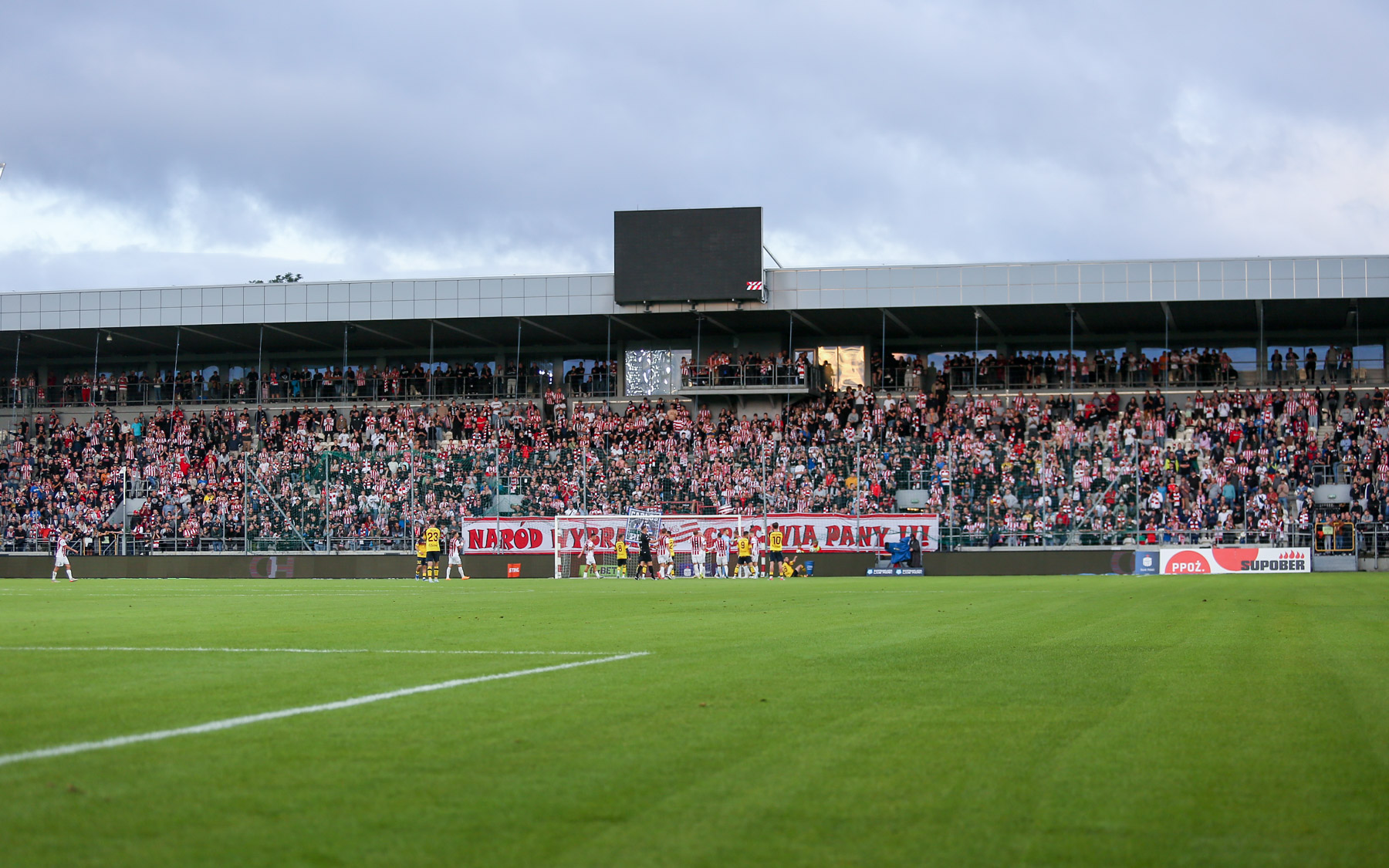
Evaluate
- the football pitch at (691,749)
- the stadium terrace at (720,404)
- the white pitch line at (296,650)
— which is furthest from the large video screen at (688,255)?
the white pitch line at (296,650)

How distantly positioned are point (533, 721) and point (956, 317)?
5518 cm

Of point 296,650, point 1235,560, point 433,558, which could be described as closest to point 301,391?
point 433,558

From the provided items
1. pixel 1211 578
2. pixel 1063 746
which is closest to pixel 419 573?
pixel 1211 578

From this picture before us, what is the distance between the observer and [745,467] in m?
52.2

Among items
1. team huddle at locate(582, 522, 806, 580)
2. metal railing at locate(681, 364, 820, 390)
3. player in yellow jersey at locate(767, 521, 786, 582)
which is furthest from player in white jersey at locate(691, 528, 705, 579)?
metal railing at locate(681, 364, 820, 390)

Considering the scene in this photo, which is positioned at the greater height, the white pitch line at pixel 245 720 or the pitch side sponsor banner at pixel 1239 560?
the white pitch line at pixel 245 720

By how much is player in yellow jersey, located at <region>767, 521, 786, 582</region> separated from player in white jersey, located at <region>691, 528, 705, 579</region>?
2.40m

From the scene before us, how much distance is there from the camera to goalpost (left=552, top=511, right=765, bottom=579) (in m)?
45.6

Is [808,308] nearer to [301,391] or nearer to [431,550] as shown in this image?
[431,550]

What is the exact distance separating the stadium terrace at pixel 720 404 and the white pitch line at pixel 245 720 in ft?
124

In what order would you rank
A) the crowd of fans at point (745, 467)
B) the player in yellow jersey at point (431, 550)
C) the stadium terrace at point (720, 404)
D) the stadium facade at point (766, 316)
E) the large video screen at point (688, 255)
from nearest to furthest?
the player in yellow jersey at point (431, 550) → the crowd of fans at point (745, 467) → the stadium terrace at point (720, 404) → the stadium facade at point (766, 316) → the large video screen at point (688, 255)

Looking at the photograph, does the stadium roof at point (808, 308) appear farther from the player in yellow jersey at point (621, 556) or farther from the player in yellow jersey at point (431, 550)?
the player in yellow jersey at point (431, 550)

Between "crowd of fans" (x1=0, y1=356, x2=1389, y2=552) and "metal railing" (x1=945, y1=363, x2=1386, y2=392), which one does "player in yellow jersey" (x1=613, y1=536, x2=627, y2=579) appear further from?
"metal railing" (x1=945, y1=363, x2=1386, y2=392)

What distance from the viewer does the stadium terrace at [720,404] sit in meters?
48.5
